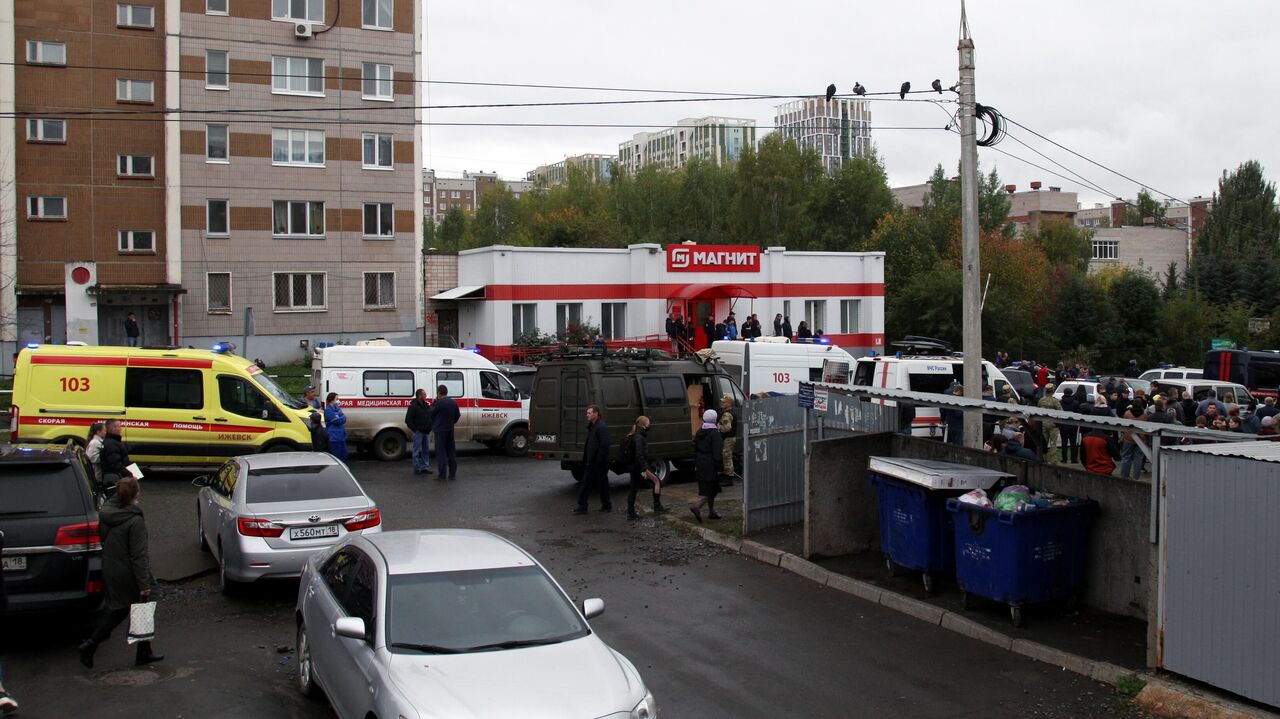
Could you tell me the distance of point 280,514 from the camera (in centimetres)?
1098

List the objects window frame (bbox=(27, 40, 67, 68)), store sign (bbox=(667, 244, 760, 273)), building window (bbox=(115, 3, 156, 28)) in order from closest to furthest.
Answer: window frame (bbox=(27, 40, 67, 68)) < building window (bbox=(115, 3, 156, 28)) < store sign (bbox=(667, 244, 760, 273))

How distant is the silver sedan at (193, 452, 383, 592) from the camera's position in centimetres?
1086

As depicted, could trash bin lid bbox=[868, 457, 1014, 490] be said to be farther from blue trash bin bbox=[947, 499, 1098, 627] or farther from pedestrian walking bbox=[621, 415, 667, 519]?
pedestrian walking bbox=[621, 415, 667, 519]

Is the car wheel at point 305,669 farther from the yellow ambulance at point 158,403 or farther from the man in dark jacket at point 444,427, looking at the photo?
the yellow ambulance at point 158,403

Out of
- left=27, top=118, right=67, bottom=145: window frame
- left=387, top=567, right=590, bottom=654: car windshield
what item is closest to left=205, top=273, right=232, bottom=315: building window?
left=27, top=118, right=67, bottom=145: window frame

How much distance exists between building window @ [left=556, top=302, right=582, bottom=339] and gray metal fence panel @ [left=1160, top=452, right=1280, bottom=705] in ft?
103

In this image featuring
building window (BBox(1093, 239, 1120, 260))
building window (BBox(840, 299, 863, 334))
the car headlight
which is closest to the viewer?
the car headlight

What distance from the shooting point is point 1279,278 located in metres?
56.9

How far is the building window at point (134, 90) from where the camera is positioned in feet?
123

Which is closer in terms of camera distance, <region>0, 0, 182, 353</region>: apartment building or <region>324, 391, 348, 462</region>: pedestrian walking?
<region>324, 391, 348, 462</region>: pedestrian walking

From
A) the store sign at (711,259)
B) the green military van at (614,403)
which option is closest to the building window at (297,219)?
the store sign at (711,259)

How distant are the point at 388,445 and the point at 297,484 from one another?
38.0 feet

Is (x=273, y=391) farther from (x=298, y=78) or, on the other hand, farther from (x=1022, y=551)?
(x=298, y=78)

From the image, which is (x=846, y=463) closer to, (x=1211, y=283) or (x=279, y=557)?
(x=279, y=557)
